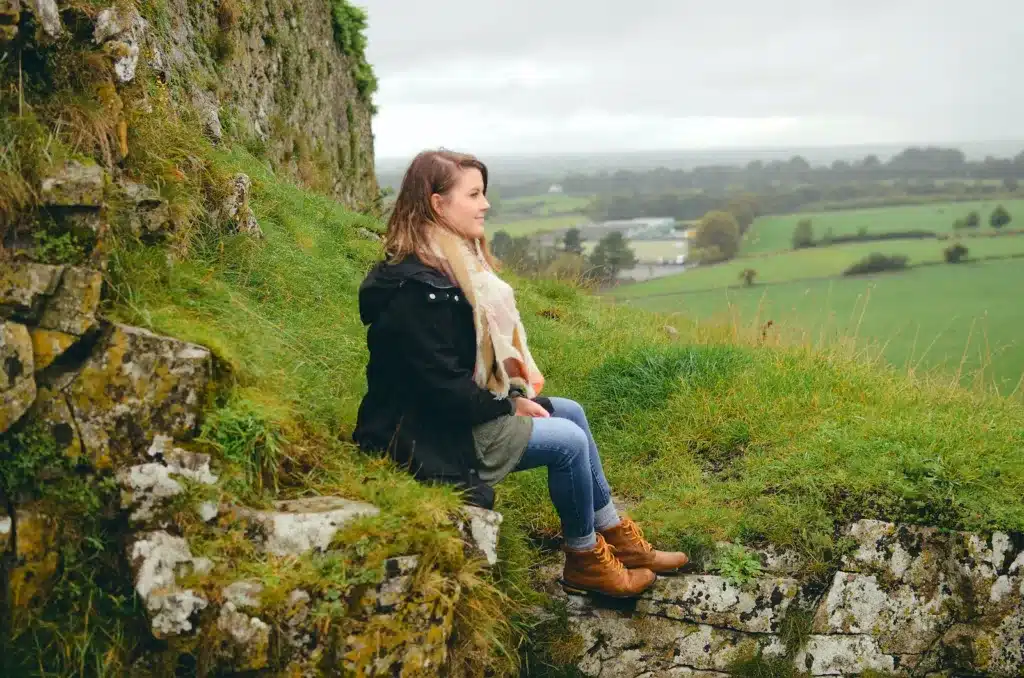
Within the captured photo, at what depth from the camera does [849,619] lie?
4.91 m

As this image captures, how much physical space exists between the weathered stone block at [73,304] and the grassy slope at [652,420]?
177 mm

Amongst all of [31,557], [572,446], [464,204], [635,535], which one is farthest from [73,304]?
[635,535]

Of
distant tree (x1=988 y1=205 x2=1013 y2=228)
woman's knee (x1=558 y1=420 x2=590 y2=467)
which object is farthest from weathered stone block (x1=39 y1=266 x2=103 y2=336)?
distant tree (x1=988 y1=205 x2=1013 y2=228)

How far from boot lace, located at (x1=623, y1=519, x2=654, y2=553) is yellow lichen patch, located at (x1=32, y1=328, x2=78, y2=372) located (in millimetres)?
2942

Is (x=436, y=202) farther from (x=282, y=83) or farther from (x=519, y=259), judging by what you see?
(x=519, y=259)

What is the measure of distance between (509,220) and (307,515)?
43106 mm

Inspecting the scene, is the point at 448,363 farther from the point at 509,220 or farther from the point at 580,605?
the point at 509,220

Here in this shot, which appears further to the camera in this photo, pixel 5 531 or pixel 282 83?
pixel 282 83

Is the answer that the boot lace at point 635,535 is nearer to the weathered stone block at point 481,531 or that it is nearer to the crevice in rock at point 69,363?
the weathered stone block at point 481,531

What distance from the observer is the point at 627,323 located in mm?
10609

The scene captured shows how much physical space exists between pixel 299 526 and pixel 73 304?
1.44 meters

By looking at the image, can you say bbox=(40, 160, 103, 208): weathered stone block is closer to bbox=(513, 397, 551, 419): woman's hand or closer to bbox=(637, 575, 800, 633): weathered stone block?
bbox=(513, 397, 551, 419): woman's hand

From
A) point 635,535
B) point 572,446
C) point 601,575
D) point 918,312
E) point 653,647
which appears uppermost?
point 572,446

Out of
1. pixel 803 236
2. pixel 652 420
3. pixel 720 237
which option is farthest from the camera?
pixel 803 236
